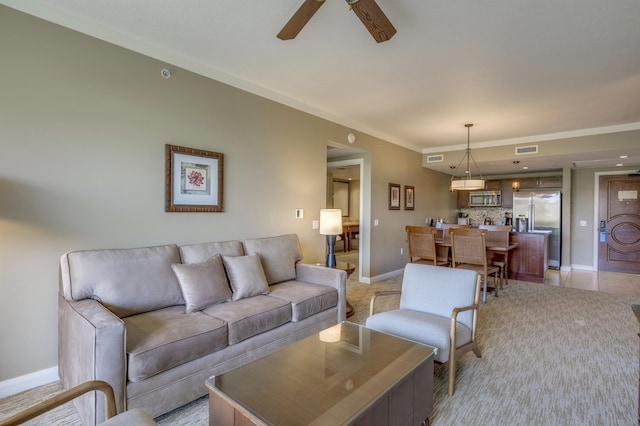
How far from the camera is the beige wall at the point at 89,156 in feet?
7.07

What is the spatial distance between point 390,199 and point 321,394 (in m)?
4.82

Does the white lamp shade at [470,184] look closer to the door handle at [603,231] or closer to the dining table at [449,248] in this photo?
the dining table at [449,248]

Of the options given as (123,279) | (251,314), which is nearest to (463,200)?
(251,314)

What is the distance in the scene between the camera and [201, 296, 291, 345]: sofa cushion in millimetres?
2246

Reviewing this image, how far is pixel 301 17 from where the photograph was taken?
194cm

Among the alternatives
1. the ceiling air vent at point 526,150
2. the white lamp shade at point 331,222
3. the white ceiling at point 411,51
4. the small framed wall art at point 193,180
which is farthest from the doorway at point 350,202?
the small framed wall art at point 193,180

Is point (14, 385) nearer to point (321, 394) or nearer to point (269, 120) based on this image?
point (321, 394)

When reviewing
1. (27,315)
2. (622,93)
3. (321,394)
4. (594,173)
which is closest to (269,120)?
(27,315)

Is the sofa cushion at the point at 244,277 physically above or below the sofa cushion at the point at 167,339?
above

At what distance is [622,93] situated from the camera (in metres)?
3.58

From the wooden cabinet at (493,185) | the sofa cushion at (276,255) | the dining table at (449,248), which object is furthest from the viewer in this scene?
the wooden cabinet at (493,185)

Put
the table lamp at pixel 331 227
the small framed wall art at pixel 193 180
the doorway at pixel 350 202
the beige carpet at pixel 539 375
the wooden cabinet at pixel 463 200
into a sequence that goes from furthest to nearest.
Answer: the wooden cabinet at pixel 463 200 → the doorway at pixel 350 202 → the table lamp at pixel 331 227 → the small framed wall art at pixel 193 180 → the beige carpet at pixel 539 375

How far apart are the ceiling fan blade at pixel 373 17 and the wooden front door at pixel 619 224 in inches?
303

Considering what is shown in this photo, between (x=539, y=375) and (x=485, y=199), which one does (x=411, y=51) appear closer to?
(x=539, y=375)
